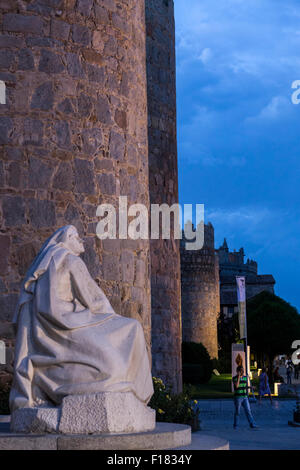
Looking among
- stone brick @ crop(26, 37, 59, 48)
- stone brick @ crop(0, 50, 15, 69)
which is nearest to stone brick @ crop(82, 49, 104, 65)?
stone brick @ crop(26, 37, 59, 48)

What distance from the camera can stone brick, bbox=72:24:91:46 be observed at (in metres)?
9.97

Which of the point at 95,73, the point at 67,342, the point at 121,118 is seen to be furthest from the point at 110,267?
the point at 67,342

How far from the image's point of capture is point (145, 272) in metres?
10.8

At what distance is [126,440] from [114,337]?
923 mm

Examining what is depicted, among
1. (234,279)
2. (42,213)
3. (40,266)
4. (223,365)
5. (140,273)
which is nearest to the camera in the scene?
(40,266)

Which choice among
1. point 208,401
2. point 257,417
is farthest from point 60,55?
point 208,401

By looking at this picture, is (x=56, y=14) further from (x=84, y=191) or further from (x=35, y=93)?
(x=84, y=191)

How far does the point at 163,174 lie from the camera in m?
16.3

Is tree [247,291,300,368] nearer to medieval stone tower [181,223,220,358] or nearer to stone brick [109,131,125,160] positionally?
medieval stone tower [181,223,220,358]

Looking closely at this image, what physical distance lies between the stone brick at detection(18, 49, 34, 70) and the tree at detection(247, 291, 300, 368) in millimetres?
32925

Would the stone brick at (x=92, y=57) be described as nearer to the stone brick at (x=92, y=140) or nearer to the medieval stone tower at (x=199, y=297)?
the stone brick at (x=92, y=140)

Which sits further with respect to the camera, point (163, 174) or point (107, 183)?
point (163, 174)

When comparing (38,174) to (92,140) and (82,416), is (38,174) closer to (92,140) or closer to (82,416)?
(92,140)

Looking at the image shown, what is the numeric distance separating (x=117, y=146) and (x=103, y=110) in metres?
0.55
